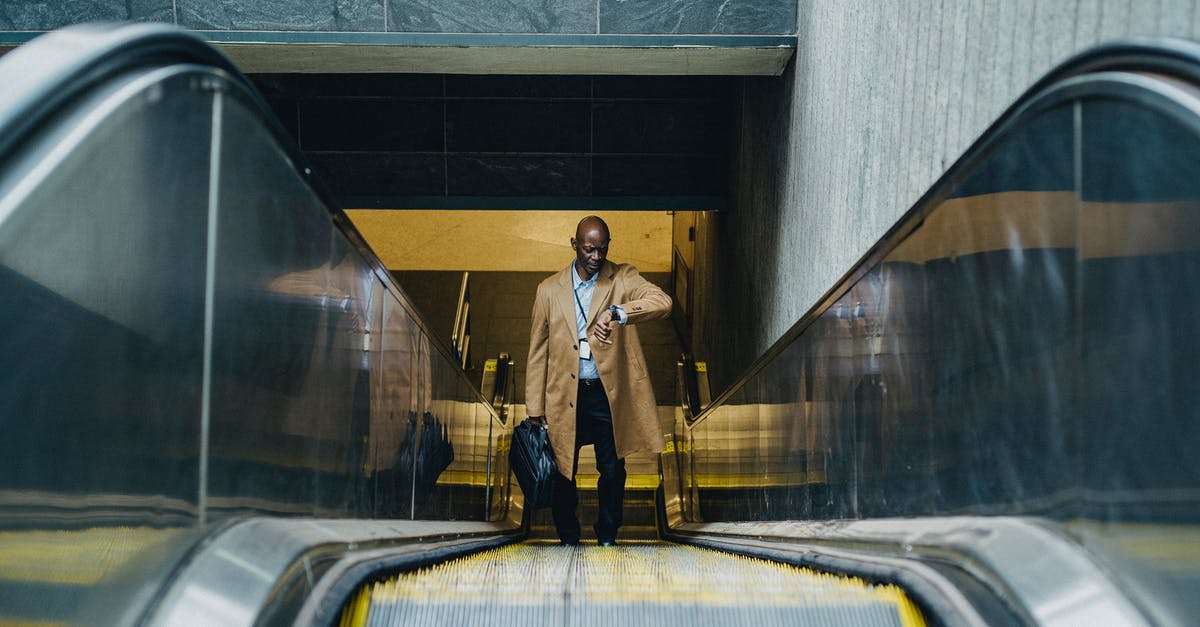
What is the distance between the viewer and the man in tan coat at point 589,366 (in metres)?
5.58

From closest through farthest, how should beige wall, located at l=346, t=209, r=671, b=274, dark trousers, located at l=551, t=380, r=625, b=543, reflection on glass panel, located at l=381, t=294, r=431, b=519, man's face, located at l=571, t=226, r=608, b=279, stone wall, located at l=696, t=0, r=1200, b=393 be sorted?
stone wall, located at l=696, t=0, r=1200, b=393 → reflection on glass panel, located at l=381, t=294, r=431, b=519 → man's face, located at l=571, t=226, r=608, b=279 → dark trousers, located at l=551, t=380, r=625, b=543 → beige wall, located at l=346, t=209, r=671, b=274

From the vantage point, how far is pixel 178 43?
5.83ft

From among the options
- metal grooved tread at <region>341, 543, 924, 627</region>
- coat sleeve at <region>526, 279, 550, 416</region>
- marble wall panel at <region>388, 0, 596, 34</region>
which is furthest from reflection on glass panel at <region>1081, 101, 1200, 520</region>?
marble wall panel at <region>388, 0, 596, 34</region>

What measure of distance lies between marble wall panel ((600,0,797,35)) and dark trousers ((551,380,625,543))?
2.88 m

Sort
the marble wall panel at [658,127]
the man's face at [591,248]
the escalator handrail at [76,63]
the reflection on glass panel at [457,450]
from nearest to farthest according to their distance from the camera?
the escalator handrail at [76,63] → the reflection on glass panel at [457,450] → the man's face at [591,248] → the marble wall panel at [658,127]

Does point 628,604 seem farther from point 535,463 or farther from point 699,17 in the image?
point 699,17

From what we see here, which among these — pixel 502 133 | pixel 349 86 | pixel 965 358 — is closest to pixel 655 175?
pixel 502 133

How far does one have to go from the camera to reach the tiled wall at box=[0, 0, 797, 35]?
721cm

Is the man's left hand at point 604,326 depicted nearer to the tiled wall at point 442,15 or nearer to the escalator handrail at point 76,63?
the tiled wall at point 442,15

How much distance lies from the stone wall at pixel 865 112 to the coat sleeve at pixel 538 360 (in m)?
1.51

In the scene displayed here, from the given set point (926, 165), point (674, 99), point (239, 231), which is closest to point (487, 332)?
point (674, 99)

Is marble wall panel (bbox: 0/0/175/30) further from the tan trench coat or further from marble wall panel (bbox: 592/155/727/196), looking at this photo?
marble wall panel (bbox: 592/155/727/196)

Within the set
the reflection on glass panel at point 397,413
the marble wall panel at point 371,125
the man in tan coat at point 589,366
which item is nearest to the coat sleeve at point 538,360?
the man in tan coat at point 589,366

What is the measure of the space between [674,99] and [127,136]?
968 centimetres
